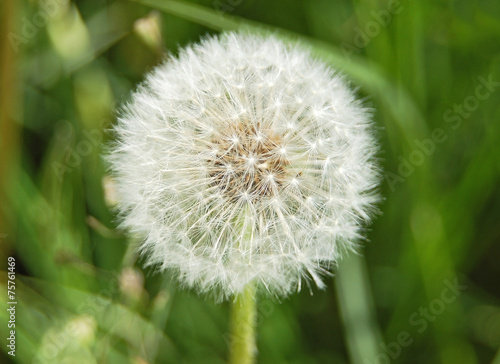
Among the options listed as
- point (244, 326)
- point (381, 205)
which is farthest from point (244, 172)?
point (381, 205)

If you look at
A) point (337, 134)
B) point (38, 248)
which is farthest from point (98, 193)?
point (337, 134)

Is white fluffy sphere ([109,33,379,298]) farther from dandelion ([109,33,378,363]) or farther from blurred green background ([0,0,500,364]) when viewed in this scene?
blurred green background ([0,0,500,364])

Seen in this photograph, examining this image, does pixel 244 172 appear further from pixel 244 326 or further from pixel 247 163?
pixel 244 326

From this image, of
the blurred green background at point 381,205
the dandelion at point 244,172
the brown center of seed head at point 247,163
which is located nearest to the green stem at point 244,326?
the dandelion at point 244,172

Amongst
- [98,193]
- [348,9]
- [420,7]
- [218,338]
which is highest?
[348,9]

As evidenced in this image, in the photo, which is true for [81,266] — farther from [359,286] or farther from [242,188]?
[359,286]

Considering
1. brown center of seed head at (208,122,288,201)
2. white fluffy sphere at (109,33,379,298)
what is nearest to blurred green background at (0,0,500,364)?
white fluffy sphere at (109,33,379,298)
